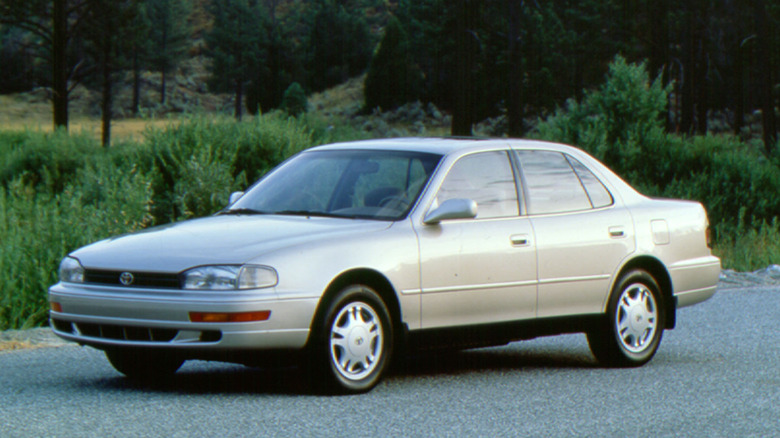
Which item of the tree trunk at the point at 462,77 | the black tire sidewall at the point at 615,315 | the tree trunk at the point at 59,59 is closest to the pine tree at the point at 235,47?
the tree trunk at the point at 59,59

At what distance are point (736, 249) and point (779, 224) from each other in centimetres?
568

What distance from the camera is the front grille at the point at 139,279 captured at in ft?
21.8

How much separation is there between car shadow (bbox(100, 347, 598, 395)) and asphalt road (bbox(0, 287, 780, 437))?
13 millimetres

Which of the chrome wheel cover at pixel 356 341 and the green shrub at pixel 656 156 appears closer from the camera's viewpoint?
the chrome wheel cover at pixel 356 341

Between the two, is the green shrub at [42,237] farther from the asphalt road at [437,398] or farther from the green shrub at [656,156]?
the green shrub at [656,156]

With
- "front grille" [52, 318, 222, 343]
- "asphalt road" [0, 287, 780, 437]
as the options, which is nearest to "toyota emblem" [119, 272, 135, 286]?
"front grille" [52, 318, 222, 343]

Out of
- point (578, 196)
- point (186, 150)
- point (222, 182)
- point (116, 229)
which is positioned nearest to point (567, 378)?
point (578, 196)

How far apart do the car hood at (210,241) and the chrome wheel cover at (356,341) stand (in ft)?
1.50

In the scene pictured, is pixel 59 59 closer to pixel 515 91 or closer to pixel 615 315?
pixel 515 91

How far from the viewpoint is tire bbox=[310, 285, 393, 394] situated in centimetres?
679

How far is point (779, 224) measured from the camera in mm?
23906

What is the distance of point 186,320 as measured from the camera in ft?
21.4

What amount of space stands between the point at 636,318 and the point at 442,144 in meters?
1.93

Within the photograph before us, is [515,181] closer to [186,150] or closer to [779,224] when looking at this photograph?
[186,150]
